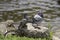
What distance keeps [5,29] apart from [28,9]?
9091 millimetres

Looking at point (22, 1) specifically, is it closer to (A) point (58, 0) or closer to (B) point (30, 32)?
(A) point (58, 0)

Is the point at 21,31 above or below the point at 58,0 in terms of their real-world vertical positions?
above

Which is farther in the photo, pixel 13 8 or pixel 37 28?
pixel 13 8

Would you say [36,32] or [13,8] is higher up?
[36,32]

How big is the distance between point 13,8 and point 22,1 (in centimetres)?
410

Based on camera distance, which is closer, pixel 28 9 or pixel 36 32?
pixel 36 32

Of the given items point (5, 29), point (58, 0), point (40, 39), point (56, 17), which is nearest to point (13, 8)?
point (56, 17)

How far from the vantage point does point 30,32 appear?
9805 mm

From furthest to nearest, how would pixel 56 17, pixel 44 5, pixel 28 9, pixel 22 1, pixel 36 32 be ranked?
pixel 22 1
pixel 44 5
pixel 28 9
pixel 56 17
pixel 36 32

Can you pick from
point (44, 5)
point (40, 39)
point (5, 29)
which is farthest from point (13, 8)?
point (40, 39)

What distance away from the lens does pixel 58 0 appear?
24.7 metres

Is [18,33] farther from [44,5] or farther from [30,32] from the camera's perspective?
[44,5]

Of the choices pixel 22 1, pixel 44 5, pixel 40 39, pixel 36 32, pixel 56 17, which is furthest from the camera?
pixel 22 1

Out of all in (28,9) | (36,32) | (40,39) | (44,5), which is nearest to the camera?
(40,39)
